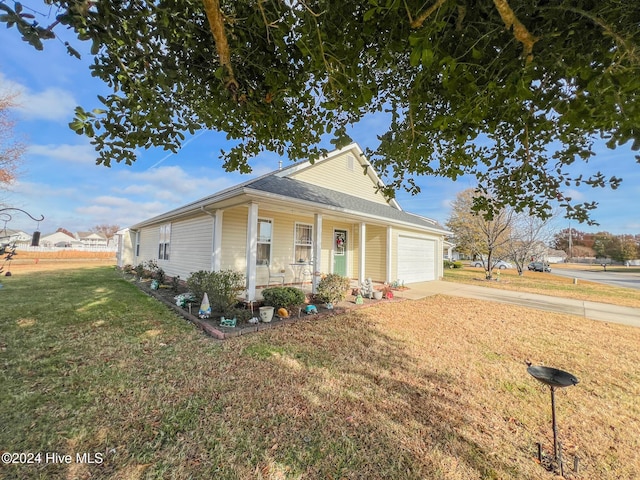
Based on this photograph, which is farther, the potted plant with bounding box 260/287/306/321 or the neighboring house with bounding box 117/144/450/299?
the neighboring house with bounding box 117/144/450/299

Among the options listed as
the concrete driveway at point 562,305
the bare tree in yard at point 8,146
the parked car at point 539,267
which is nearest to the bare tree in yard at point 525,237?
the concrete driveway at point 562,305

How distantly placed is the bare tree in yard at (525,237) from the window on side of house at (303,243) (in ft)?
51.6

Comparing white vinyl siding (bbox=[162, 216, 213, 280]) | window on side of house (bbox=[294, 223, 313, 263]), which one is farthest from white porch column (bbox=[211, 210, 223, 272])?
window on side of house (bbox=[294, 223, 313, 263])

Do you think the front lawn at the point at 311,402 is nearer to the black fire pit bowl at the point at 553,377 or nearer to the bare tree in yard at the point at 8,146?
the black fire pit bowl at the point at 553,377

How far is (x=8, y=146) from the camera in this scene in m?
14.5

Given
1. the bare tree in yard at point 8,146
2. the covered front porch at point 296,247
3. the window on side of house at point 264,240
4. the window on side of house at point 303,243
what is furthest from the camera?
the bare tree in yard at point 8,146

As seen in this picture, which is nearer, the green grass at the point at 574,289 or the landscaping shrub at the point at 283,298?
the landscaping shrub at the point at 283,298

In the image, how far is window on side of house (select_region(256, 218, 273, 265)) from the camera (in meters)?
9.23

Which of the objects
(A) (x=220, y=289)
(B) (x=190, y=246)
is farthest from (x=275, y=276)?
(B) (x=190, y=246)

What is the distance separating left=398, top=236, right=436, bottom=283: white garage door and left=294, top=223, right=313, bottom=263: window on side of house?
471cm

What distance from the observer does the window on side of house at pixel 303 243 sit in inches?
409

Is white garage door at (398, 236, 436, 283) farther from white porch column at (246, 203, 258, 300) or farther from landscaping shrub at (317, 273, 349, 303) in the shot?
white porch column at (246, 203, 258, 300)

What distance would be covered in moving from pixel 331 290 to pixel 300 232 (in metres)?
3.55

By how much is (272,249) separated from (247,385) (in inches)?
253
